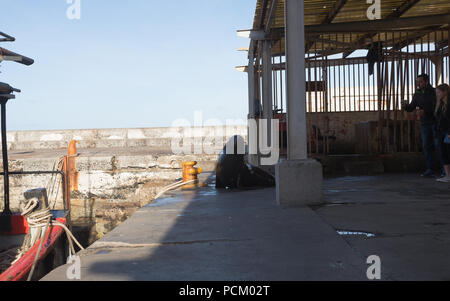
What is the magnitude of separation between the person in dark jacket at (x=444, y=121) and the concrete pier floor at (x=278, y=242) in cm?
169

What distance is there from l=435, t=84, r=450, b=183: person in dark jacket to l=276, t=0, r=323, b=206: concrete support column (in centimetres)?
312

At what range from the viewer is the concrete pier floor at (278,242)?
256 cm

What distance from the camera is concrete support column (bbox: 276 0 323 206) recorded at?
5.09 meters

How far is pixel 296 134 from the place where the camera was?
516 centimetres

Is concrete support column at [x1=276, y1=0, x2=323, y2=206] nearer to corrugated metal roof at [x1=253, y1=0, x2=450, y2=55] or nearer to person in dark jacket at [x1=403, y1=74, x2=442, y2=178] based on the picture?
corrugated metal roof at [x1=253, y1=0, x2=450, y2=55]

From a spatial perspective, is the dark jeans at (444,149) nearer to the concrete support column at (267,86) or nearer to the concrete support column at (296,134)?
the concrete support column at (296,134)

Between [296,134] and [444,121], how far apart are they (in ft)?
11.2

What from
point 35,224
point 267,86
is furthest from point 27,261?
point 267,86

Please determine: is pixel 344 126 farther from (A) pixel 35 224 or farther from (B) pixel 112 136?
(B) pixel 112 136

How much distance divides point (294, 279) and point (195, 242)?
4.14ft

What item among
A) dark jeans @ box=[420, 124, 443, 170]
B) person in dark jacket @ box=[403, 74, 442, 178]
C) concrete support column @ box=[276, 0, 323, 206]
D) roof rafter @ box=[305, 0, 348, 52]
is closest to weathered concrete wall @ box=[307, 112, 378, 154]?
roof rafter @ box=[305, 0, 348, 52]
